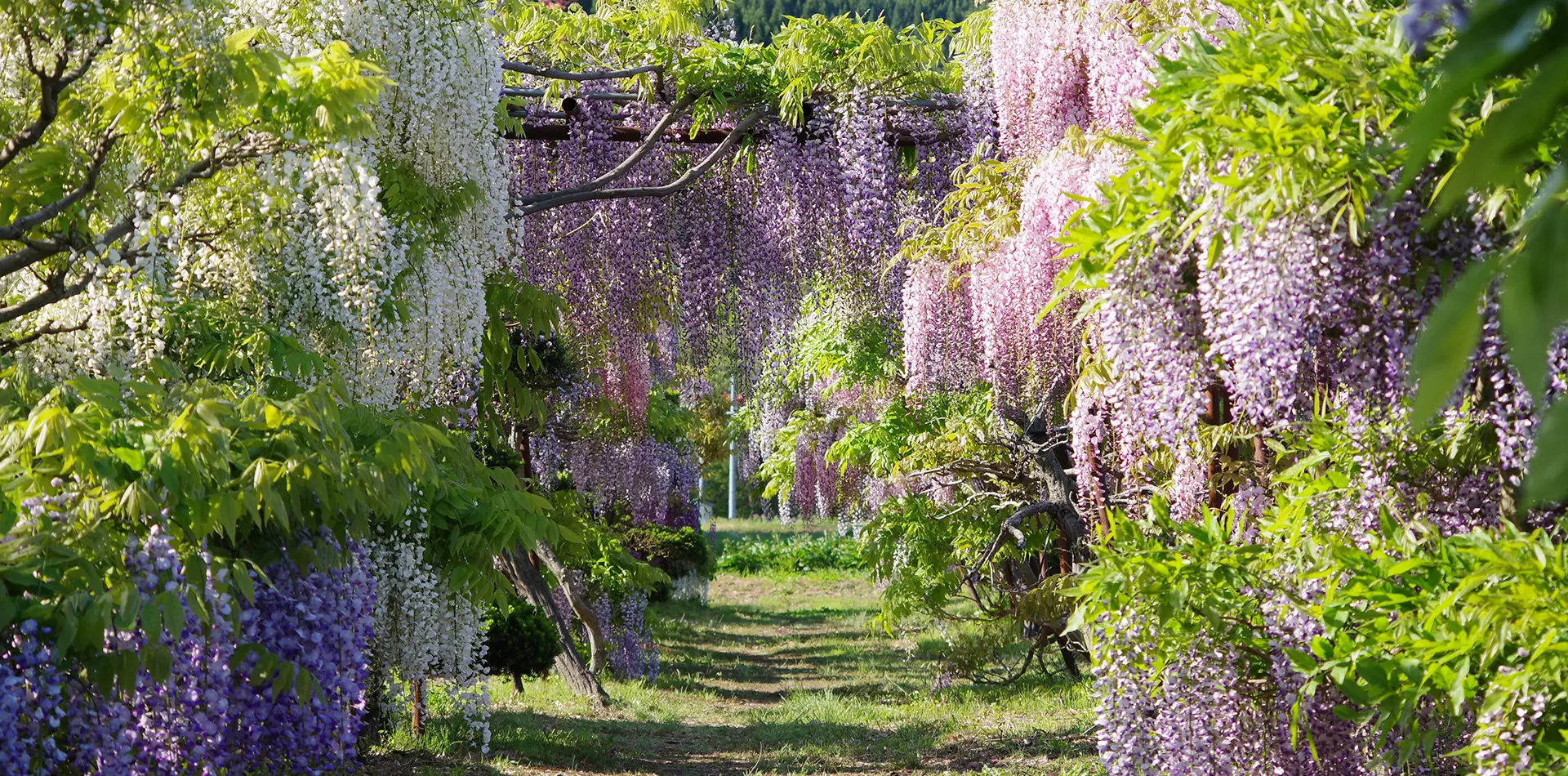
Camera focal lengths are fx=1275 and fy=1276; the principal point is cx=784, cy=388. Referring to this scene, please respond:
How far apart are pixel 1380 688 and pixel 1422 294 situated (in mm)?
986

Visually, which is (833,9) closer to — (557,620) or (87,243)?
(557,620)

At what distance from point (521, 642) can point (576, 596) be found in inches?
33.7

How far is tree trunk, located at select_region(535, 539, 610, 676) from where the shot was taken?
873cm

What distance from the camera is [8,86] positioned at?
12.4 feet

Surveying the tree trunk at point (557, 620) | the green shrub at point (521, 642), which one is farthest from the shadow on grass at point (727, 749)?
the tree trunk at point (557, 620)

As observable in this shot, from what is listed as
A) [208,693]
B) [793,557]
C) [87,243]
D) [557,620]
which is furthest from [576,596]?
[793,557]

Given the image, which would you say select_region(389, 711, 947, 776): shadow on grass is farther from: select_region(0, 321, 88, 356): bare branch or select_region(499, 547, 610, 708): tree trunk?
select_region(0, 321, 88, 356): bare branch

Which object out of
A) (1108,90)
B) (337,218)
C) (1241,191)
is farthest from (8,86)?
(1108,90)

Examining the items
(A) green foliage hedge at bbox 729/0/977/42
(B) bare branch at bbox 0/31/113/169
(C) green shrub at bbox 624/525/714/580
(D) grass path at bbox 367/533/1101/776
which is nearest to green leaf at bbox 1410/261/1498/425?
(B) bare branch at bbox 0/31/113/169

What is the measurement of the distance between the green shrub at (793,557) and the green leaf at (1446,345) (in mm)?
21802

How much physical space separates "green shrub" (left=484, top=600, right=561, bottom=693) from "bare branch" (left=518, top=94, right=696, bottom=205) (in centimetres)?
250

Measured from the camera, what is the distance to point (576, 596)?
8.72m

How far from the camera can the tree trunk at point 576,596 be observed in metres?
8.73

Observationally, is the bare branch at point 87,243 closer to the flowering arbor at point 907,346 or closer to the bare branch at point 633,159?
the flowering arbor at point 907,346
